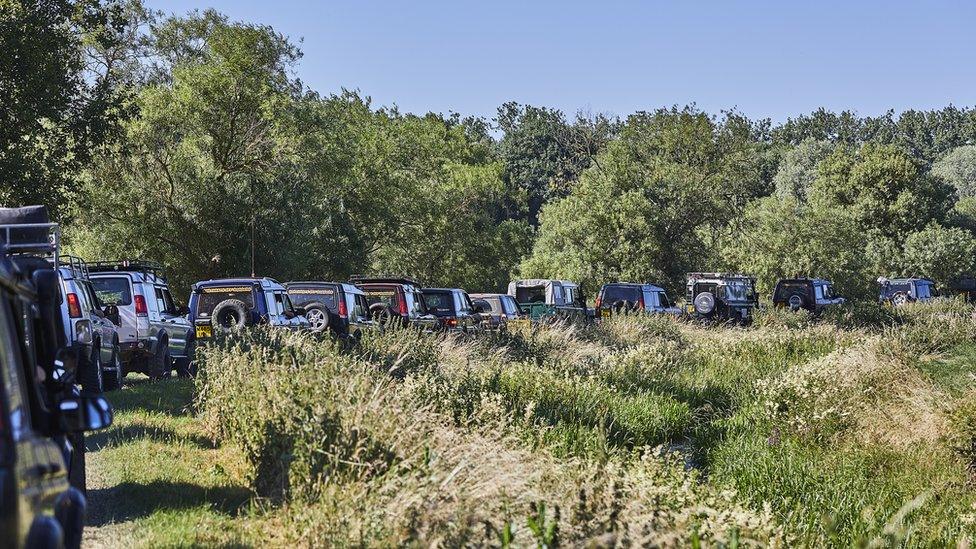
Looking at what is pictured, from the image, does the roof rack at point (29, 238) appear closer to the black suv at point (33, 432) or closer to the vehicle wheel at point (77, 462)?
the vehicle wheel at point (77, 462)

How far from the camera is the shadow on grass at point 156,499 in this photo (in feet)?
28.8

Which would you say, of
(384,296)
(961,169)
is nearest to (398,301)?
(384,296)

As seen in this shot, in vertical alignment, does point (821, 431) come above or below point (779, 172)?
below

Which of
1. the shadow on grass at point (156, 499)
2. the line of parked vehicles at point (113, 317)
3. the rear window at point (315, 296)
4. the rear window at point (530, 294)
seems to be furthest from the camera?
the rear window at point (530, 294)

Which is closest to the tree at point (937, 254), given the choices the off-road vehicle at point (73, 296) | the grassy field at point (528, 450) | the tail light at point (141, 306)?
the grassy field at point (528, 450)

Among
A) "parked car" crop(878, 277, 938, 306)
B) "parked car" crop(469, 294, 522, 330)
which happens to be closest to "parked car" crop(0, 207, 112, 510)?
"parked car" crop(469, 294, 522, 330)

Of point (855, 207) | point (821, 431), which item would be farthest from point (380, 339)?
point (855, 207)

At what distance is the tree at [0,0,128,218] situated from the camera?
21.9m

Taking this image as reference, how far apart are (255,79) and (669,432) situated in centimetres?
2312

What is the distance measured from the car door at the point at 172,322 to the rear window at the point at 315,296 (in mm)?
3107

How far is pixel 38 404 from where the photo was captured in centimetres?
562

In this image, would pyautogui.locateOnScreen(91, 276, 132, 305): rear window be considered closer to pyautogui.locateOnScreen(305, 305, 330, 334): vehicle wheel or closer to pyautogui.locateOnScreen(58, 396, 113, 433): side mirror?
pyautogui.locateOnScreen(305, 305, 330, 334): vehicle wheel

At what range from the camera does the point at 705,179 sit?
Answer: 195 feet

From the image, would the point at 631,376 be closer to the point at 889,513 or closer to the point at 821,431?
the point at 821,431
